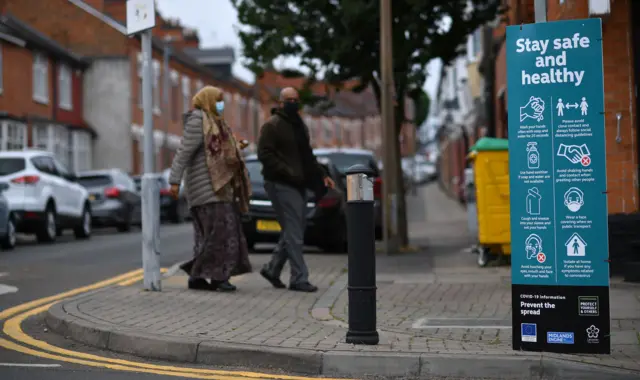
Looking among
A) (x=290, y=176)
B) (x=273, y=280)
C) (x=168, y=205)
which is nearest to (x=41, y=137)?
(x=168, y=205)

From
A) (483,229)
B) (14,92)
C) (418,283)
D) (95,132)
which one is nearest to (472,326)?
(418,283)

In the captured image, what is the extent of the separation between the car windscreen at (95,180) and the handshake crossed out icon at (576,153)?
65.4ft

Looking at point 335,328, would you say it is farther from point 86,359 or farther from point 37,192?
point 37,192

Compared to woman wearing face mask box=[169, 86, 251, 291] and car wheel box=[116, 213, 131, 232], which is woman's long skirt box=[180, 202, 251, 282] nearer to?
woman wearing face mask box=[169, 86, 251, 291]

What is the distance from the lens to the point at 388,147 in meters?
16.2

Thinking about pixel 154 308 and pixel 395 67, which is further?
pixel 395 67

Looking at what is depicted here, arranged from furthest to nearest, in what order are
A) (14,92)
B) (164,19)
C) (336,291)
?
(164,19) < (14,92) < (336,291)

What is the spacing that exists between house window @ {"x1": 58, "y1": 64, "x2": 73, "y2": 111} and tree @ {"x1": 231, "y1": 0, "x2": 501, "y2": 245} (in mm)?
22102

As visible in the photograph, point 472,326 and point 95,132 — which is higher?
point 95,132

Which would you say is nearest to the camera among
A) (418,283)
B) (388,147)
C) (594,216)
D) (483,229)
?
(594,216)

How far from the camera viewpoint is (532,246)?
6.65 metres

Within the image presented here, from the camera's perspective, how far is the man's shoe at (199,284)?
403 inches

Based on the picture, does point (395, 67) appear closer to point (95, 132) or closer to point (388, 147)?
point (388, 147)

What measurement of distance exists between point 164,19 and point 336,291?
49101 millimetres
